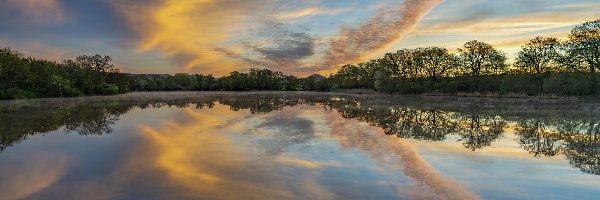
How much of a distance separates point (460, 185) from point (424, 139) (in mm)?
7091

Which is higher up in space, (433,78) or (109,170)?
(433,78)

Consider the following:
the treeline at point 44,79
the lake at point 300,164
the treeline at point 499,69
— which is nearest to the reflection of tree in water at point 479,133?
the lake at point 300,164

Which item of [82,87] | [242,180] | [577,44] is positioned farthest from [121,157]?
[82,87]

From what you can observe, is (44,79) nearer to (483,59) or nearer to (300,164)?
(300,164)

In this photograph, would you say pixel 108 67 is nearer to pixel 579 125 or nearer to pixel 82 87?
pixel 82 87

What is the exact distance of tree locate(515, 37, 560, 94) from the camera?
65438 millimetres

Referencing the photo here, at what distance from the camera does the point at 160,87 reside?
131m

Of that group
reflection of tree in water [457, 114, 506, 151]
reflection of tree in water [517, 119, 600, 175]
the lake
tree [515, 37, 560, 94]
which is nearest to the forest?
tree [515, 37, 560, 94]

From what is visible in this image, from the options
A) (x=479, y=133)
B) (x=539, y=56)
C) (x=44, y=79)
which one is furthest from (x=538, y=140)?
(x=44, y=79)

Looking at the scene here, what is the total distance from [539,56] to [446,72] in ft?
68.4

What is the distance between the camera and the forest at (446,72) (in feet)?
177

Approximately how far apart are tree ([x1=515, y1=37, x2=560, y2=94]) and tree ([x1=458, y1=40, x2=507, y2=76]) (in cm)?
683

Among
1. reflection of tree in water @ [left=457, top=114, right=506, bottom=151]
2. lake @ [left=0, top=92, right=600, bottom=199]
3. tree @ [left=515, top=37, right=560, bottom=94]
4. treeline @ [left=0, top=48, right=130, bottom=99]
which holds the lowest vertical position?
lake @ [left=0, top=92, right=600, bottom=199]

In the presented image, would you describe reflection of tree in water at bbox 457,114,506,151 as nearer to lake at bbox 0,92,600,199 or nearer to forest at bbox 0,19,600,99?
lake at bbox 0,92,600,199
